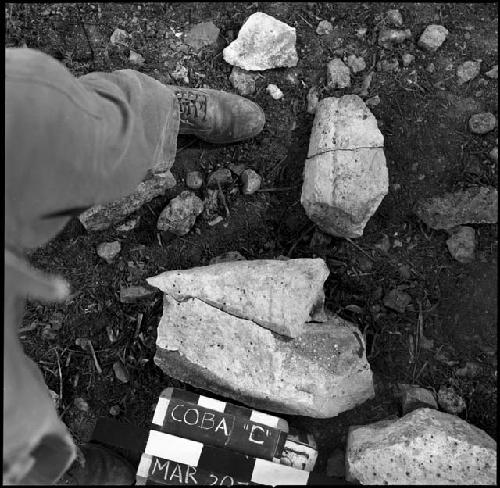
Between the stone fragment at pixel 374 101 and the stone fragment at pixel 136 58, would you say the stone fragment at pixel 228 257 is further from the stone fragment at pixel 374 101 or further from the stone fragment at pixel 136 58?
the stone fragment at pixel 136 58

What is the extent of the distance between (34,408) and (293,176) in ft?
4.75

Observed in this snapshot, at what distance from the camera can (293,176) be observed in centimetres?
248

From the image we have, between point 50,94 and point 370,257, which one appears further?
point 370,257

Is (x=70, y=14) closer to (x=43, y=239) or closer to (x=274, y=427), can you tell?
(x=43, y=239)

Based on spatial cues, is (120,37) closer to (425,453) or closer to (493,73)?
(493,73)

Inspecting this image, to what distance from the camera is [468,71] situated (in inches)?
94.7

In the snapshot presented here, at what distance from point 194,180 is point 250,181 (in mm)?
254

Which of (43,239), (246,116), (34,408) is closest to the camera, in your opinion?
(34,408)

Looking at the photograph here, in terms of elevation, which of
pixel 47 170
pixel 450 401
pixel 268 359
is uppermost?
pixel 47 170

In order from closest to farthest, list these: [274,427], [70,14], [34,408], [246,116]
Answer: [34,408], [274,427], [246,116], [70,14]

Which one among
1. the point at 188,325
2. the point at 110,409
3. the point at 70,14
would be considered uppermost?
the point at 70,14

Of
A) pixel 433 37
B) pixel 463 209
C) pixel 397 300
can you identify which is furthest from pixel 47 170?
pixel 433 37

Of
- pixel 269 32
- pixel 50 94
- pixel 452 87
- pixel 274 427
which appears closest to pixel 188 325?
pixel 274 427

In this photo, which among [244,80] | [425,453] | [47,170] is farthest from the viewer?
[244,80]
